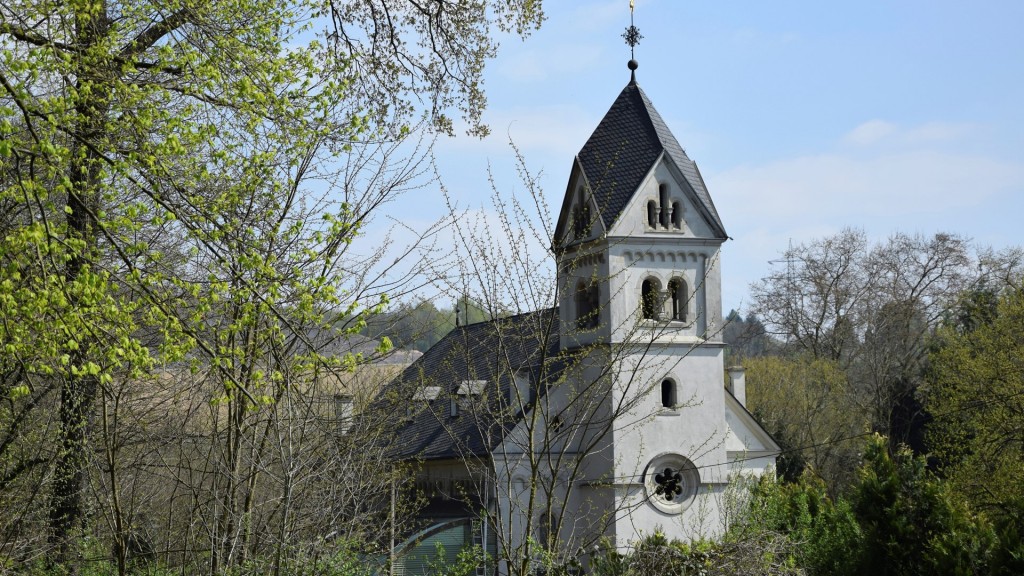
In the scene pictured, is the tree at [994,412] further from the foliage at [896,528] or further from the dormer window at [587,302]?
the dormer window at [587,302]

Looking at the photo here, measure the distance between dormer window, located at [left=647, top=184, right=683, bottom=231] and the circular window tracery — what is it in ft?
18.3

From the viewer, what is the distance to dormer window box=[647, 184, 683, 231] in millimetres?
28109

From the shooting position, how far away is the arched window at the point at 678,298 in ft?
92.6

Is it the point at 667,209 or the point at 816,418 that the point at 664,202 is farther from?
the point at 816,418

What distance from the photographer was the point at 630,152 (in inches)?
1118

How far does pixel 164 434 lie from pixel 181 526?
41.3 inches

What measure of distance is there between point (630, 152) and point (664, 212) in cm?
172

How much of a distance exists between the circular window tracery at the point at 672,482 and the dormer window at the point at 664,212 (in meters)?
5.57

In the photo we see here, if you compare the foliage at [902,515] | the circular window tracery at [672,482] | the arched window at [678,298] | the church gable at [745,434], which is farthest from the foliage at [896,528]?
the church gable at [745,434]

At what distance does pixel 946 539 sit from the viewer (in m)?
18.7

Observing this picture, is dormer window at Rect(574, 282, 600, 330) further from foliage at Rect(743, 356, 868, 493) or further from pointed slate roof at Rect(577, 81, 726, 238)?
foliage at Rect(743, 356, 868, 493)

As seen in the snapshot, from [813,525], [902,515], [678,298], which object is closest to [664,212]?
[678,298]

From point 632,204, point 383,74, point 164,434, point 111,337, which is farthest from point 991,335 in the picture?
point 111,337

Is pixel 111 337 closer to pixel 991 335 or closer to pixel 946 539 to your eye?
pixel 946 539
